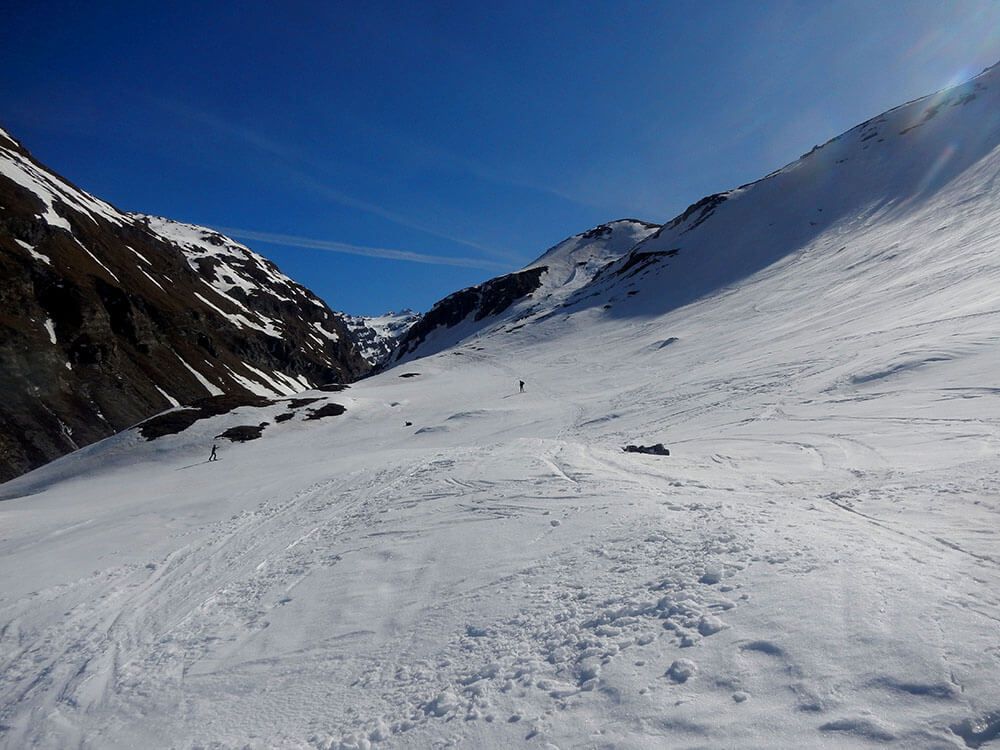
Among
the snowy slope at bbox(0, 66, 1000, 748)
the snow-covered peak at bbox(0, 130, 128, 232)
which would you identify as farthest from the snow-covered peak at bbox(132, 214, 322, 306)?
the snowy slope at bbox(0, 66, 1000, 748)

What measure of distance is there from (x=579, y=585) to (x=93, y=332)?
90.2 m

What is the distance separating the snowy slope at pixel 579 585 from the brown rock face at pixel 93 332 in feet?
157

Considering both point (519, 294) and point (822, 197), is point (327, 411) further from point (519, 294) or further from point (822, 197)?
point (519, 294)

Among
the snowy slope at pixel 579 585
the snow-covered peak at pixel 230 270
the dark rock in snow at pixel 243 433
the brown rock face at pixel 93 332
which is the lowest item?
the snowy slope at pixel 579 585

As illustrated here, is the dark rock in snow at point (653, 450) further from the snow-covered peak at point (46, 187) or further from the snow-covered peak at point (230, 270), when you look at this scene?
the snow-covered peak at point (230, 270)

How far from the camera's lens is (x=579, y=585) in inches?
316

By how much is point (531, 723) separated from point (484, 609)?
8.25 ft

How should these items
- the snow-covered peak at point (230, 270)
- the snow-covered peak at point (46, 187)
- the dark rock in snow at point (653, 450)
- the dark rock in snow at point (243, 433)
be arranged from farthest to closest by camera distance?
the snow-covered peak at point (230, 270) < the snow-covered peak at point (46, 187) < the dark rock in snow at point (243, 433) < the dark rock in snow at point (653, 450)

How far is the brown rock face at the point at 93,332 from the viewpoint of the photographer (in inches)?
2459

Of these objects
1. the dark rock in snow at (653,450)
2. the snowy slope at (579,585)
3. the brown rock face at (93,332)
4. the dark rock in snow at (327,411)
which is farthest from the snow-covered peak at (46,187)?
the dark rock in snow at (653,450)

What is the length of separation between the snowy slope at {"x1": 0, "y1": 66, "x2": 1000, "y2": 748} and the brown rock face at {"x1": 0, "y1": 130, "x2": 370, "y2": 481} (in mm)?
47971

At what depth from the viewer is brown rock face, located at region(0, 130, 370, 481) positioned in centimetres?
6247

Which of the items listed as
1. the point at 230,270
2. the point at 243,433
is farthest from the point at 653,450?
the point at 230,270

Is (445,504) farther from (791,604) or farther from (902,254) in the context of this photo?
(902,254)
